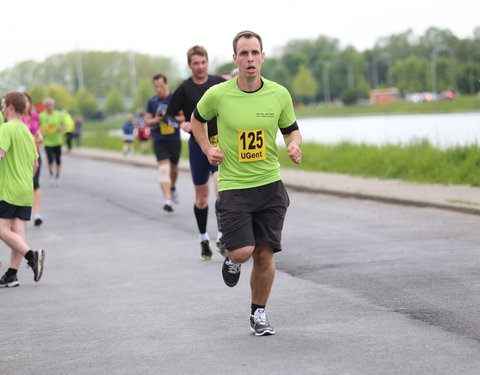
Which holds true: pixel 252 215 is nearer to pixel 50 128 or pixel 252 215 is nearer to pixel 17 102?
pixel 17 102

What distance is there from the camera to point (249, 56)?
20.1 feet

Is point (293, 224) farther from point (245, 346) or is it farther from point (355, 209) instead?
point (245, 346)

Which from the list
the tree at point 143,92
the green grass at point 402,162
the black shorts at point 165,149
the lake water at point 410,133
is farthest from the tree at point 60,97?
the black shorts at point 165,149

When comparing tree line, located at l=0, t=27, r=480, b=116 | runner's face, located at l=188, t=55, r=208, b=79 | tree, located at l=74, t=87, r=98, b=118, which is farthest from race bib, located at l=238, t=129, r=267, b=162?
tree, located at l=74, t=87, r=98, b=118

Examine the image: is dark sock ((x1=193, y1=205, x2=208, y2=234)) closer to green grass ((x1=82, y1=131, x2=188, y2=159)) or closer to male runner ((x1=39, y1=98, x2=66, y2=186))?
male runner ((x1=39, y1=98, x2=66, y2=186))

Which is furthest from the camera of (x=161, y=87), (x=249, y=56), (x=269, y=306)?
(x=161, y=87)

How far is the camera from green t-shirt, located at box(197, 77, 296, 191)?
626 cm

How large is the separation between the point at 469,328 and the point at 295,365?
1.32 metres

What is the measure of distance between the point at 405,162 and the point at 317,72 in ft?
555

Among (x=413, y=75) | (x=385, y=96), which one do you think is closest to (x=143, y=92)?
(x=385, y=96)

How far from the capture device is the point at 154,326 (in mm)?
6754

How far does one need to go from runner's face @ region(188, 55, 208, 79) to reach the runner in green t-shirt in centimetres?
188

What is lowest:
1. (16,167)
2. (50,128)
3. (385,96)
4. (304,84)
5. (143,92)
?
(385,96)

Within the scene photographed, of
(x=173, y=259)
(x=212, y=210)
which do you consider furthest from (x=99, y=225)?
(x=173, y=259)
